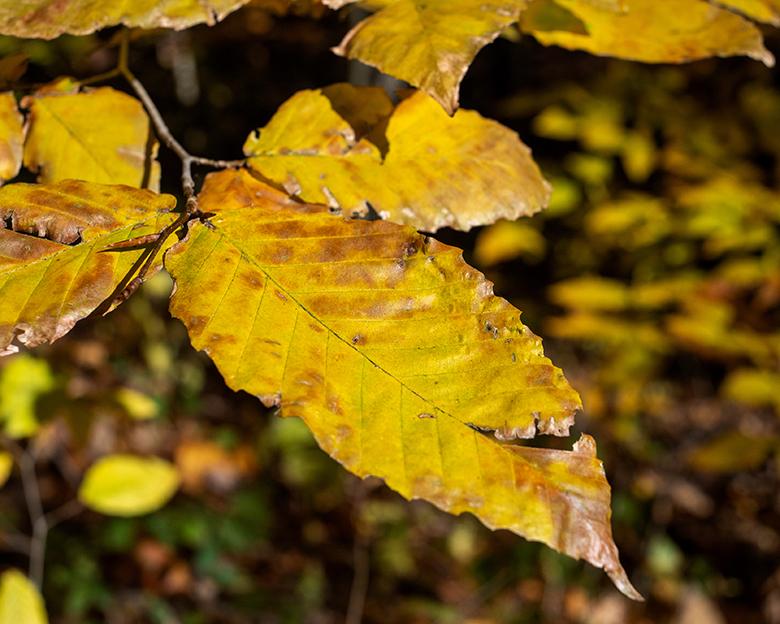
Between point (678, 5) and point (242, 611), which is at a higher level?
point (678, 5)

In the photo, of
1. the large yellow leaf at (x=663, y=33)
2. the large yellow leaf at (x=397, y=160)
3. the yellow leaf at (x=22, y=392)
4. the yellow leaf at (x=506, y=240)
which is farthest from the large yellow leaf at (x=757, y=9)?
the yellow leaf at (x=506, y=240)

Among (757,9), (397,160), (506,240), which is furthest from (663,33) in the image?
(506,240)

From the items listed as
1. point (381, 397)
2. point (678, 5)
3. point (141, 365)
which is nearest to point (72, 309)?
point (381, 397)

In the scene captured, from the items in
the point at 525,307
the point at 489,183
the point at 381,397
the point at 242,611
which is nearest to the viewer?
the point at 381,397

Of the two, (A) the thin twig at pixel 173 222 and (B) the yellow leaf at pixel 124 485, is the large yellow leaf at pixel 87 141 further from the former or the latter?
(B) the yellow leaf at pixel 124 485

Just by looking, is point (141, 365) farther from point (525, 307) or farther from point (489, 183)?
point (489, 183)

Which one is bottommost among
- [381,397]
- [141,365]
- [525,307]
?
[141,365]

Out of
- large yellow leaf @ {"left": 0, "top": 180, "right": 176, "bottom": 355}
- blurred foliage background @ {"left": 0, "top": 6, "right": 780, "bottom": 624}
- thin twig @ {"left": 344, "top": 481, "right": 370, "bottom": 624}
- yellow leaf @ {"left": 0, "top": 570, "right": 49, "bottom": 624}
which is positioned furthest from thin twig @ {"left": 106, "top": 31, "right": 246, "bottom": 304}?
thin twig @ {"left": 344, "top": 481, "right": 370, "bottom": 624}
